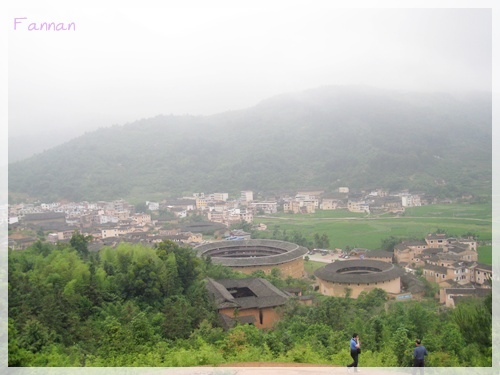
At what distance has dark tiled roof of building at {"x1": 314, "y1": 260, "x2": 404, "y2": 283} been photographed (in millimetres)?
8391

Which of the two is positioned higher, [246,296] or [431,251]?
[431,251]

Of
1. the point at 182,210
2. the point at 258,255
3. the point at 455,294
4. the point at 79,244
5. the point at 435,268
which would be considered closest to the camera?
the point at 79,244

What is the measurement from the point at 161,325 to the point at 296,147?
33.2 ft

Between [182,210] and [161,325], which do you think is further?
[182,210]

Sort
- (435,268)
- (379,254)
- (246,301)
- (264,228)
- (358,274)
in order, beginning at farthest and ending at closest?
(264,228), (379,254), (435,268), (358,274), (246,301)

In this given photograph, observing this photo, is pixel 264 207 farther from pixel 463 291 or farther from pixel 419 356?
pixel 419 356

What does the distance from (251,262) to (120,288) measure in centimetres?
478

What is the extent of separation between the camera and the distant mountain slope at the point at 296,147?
13023 mm

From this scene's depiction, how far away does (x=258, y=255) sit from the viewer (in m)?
11.1

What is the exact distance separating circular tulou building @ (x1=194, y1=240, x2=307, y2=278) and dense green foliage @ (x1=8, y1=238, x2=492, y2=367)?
349cm

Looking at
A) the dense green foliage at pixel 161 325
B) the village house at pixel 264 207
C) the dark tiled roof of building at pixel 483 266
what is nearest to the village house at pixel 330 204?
the village house at pixel 264 207

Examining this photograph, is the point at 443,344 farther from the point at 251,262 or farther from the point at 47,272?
the point at 251,262

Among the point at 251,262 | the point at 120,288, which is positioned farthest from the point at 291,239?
the point at 120,288

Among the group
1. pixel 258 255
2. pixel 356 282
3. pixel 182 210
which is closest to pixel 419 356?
pixel 356 282
